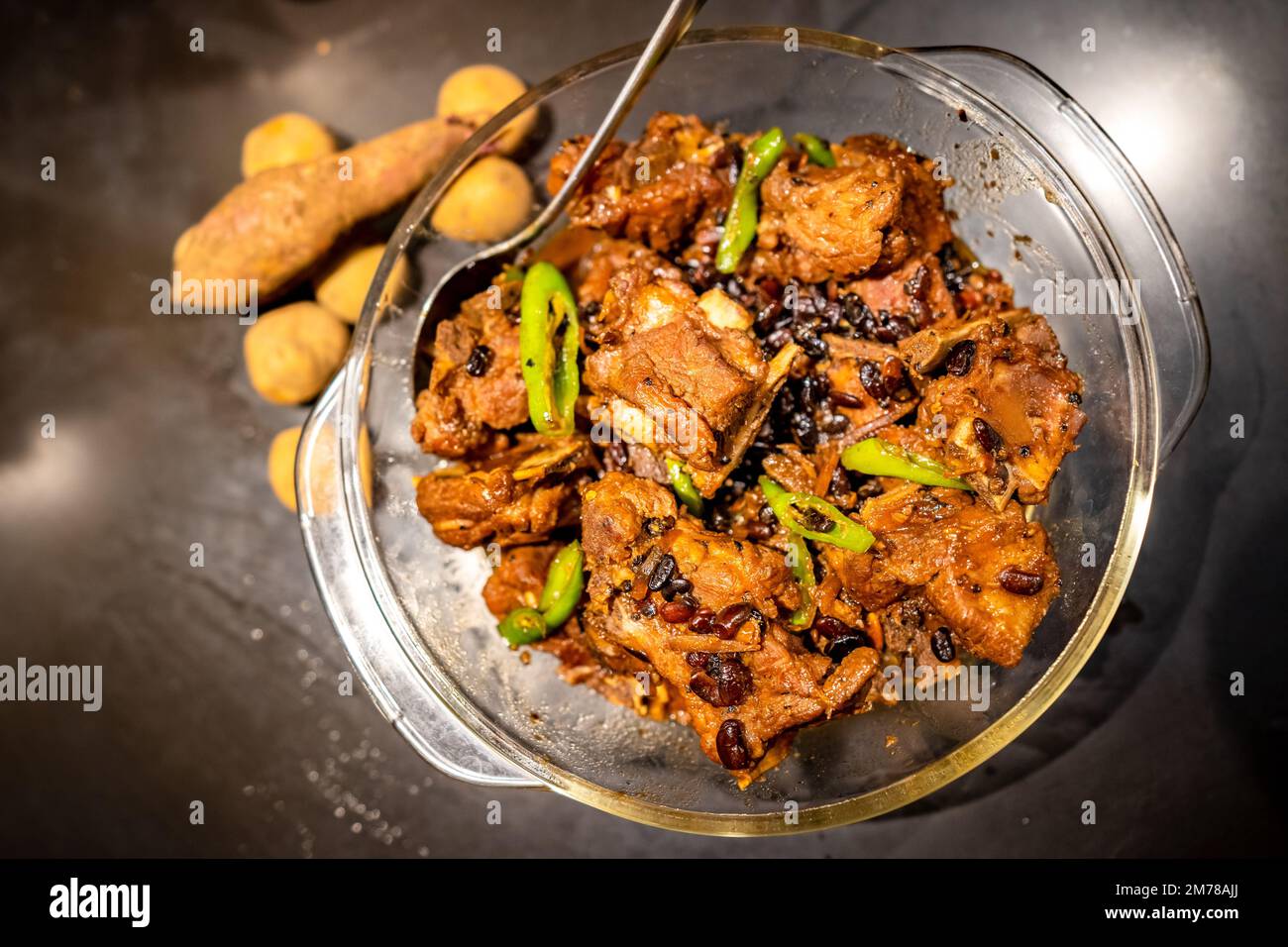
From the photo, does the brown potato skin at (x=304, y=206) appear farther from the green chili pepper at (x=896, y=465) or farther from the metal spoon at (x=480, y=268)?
the green chili pepper at (x=896, y=465)

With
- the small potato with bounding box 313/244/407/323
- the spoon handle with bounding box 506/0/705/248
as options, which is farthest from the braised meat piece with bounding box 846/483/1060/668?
the small potato with bounding box 313/244/407/323

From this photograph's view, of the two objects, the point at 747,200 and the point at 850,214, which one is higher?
the point at 747,200

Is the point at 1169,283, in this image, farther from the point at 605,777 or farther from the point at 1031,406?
the point at 605,777

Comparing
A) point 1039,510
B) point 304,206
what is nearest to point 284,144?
point 304,206

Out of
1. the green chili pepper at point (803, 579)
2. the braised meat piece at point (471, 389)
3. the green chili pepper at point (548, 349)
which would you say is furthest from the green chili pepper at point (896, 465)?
the braised meat piece at point (471, 389)

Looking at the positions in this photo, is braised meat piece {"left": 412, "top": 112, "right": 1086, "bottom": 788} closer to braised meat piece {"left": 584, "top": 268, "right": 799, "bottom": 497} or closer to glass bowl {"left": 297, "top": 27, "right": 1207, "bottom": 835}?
braised meat piece {"left": 584, "top": 268, "right": 799, "bottom": 497}

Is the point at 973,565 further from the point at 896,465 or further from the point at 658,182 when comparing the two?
the point at 658,182
